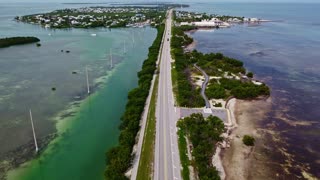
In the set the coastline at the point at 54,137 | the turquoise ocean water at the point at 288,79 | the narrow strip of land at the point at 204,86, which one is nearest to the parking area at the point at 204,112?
the narrow strip of land at the point at 204,86

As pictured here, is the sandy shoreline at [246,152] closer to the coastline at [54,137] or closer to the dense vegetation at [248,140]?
the dense vegetation at [248,140]

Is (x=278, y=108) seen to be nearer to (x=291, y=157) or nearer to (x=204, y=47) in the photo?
(x=291, y=157)

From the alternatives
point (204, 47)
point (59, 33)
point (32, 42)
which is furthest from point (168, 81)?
point (59, 33)

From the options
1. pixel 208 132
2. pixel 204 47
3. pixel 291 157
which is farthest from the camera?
pixel 204 47

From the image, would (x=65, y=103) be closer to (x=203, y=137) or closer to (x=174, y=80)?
(x=174, y=80)

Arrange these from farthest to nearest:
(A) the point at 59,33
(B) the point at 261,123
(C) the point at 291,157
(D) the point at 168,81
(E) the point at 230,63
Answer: (A) the point at 59,33 → (E) the point at 230,63 → (D) the point at 168,81 → (B) the point at 261,123 → (C) the point at 291,157

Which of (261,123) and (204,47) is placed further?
(204,47)

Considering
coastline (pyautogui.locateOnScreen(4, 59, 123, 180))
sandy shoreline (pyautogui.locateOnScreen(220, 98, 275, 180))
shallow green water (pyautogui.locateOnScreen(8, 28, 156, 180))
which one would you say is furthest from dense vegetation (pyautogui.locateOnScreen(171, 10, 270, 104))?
coastline (pyautogui.locateOnScreen(4, 59, 123, 180))
